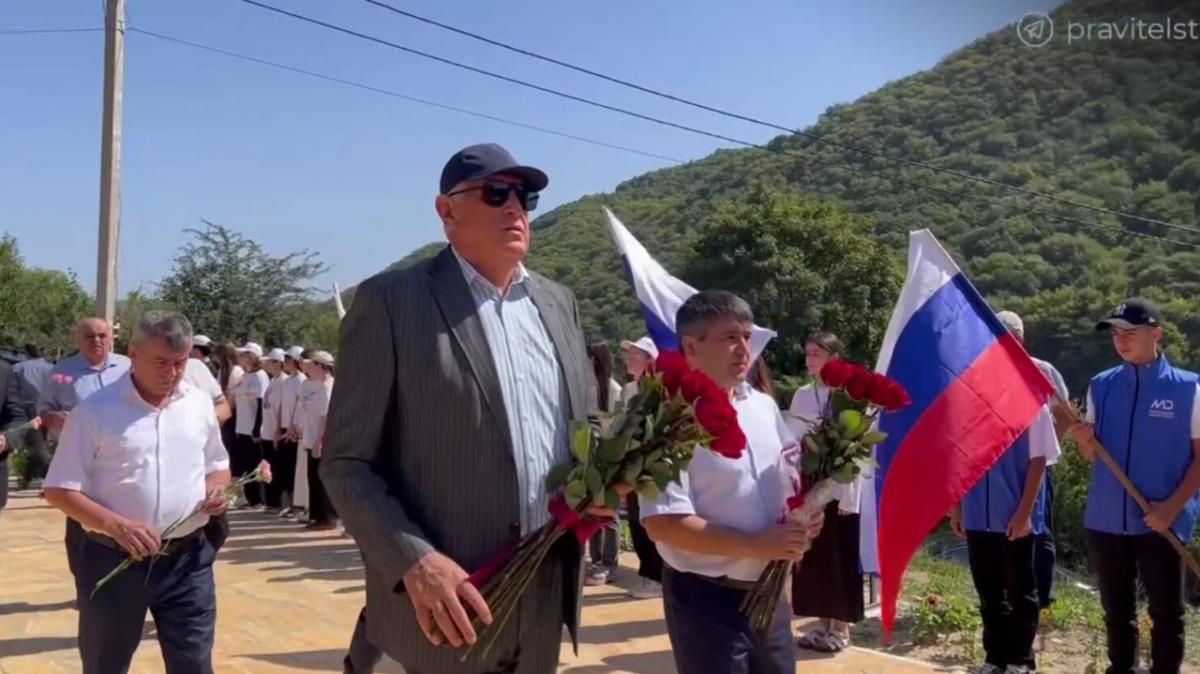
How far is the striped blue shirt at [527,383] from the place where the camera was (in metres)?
2.47

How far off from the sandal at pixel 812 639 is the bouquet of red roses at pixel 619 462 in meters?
4.16

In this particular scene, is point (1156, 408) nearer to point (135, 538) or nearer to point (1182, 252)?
point (135, 538)

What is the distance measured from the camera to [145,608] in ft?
13.6

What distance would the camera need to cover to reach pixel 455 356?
245cm

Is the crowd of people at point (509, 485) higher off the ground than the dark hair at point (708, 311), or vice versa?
the dark hair at point (708, 311)

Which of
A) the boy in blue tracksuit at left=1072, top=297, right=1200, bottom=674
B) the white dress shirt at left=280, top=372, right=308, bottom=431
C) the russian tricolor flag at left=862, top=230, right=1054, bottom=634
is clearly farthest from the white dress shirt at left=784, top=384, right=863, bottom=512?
the white dress shirt at left=280, top=372, right=308, bottom=431

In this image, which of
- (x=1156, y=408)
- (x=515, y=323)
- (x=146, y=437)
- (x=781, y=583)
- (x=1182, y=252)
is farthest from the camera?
(x=1182, y=252)

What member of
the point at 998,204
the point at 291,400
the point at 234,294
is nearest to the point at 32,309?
the point at 234,294

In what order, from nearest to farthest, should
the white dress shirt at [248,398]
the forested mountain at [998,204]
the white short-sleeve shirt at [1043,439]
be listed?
the white short-sleeve shirt at [1043,439] → the white dress shirt at [248,398] → the forested mountain at [998,204]

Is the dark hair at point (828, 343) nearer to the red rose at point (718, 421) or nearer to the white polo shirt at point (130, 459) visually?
the white polo shirt at point (130, 459)

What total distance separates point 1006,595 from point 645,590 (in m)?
3.15

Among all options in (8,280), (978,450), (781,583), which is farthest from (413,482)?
(8,280)

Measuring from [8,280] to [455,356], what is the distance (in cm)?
4070

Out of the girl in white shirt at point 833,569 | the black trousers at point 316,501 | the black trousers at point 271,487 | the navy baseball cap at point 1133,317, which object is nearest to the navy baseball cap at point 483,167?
the girl in white shirt at point 833,569
